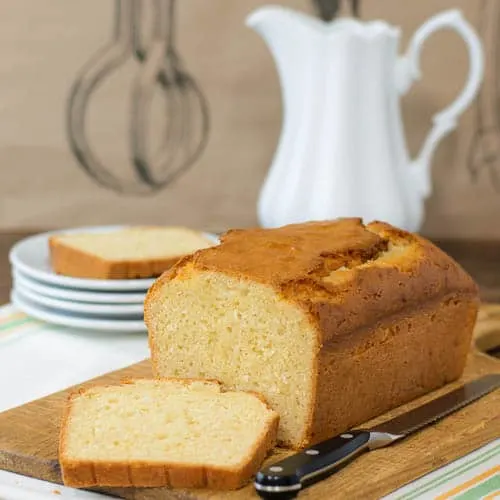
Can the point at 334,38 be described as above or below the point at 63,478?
above

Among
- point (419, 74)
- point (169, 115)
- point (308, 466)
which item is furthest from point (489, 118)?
point (308, 466)

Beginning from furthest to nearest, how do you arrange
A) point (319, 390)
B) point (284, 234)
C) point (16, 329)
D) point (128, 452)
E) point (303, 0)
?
1. point (303, 0)
2. point (16, 329)
3. point (284, 234)
4. point (319, 390)
5. point (128, 452)

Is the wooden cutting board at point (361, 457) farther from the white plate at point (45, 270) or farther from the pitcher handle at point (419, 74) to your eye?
the pitcher handle at point (419, 74)

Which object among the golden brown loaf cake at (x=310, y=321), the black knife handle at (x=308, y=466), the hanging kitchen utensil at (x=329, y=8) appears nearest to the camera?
the black knife handle at (x=308, y=466)

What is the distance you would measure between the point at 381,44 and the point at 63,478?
139cm

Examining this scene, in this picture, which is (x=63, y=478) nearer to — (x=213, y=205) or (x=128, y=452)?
(x=128, y=452)

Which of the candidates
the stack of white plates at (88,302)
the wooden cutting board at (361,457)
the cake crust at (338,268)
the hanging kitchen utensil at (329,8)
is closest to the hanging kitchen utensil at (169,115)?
the hanging kitchen utensil at (329,8)

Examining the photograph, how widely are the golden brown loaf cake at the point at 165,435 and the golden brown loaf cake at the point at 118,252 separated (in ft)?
1.77

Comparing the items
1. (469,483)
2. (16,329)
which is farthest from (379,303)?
(16,329)

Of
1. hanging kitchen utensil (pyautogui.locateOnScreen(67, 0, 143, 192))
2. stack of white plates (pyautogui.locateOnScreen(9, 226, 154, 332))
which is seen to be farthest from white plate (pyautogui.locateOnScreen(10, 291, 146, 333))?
hanging kitchen utensil (pyautogui.locateOnScreen(67, 0, 143, 192))

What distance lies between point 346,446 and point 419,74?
1.27 metres

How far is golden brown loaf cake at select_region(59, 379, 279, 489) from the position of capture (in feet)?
4.20

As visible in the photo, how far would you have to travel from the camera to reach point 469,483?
1368 millimetres

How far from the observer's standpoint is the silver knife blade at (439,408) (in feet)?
4.83
